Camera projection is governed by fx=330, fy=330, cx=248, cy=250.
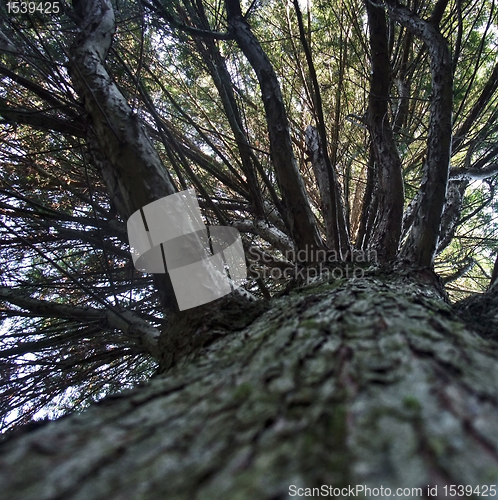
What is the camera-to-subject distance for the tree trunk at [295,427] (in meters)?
0.38

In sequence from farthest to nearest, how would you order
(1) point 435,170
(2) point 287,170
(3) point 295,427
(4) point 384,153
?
(4) point 384,153 < (2) point 287,170 < (1) point 435,170 < (3) point 295,427

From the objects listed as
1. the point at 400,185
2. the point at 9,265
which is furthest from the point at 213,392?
the point at 9,265

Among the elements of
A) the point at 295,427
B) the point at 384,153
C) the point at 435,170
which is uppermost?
the point at 384,153

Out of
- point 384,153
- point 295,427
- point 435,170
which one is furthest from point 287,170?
point 295,427

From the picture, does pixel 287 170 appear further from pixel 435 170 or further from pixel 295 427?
pixel 295 427

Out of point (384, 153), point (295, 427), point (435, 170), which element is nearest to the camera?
point (295, 427)

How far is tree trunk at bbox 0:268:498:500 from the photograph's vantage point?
381 mm

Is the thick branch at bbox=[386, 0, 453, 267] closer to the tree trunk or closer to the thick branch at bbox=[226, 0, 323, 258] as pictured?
the thick branch at bbox=[226, 0, 323, 258]

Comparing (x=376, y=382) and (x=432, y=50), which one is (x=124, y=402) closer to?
(x=376, y=382)

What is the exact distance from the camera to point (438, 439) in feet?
1.33

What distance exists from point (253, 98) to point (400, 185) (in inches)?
88.3

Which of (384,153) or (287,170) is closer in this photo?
(287,170)

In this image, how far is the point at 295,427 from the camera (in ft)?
1.52

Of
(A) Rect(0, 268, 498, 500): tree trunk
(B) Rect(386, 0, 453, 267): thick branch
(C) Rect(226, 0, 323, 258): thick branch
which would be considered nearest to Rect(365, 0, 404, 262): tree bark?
(B) Rect(386, 0, 453, 267): thick branch
